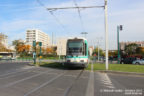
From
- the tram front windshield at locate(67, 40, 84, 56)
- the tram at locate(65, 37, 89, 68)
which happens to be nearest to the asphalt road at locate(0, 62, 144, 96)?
the tram at locate(65, 37, 89, 68)

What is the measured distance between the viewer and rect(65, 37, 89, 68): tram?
Result: 16375mm

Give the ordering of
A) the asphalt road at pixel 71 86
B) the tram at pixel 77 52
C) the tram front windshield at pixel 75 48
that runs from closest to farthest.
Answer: the asphalt road at pixel 71 86 → the tram at pixel 77 52 → the tram front windshield at pixel 75 48

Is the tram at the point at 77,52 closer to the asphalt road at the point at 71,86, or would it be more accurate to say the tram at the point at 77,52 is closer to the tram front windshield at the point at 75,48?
the tram front windshield at the point at 75,48

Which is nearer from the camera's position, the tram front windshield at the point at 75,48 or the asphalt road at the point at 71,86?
the asphalt road at the point at 71,86

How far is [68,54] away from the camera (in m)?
16.8

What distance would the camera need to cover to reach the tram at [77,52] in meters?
16.4

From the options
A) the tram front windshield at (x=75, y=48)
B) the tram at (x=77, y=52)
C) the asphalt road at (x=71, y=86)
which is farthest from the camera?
the tram front windshield at (x=75, y=48)

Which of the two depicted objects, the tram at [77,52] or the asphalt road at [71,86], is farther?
the tram at [77,52]

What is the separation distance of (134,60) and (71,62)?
22.4m

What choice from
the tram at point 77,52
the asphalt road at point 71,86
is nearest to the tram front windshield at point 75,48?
the tram at point 77,52

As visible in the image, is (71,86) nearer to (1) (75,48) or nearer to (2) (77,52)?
(2) (77,52)

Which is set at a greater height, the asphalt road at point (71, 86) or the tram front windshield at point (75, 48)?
the tram front windshield at point (75, 48)

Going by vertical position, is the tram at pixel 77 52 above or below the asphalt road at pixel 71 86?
above

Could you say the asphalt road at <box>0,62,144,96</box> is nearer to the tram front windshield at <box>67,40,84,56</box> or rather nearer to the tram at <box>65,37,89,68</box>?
the tram at <box>65,37,89,68</box>
